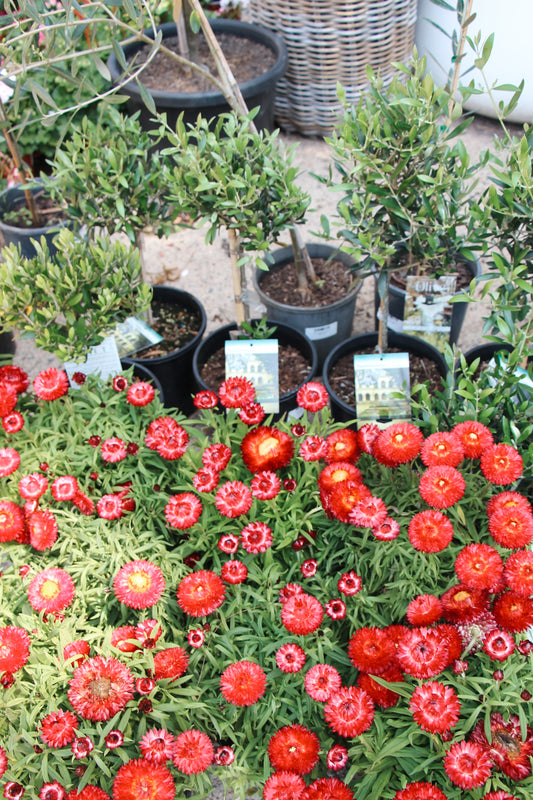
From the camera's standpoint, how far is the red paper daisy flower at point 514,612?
1143mm

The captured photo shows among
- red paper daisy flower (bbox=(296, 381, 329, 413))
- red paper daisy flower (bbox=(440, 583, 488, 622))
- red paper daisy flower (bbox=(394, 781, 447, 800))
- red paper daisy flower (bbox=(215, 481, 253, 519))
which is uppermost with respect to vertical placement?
red paper daisy flower (bbox=(296, 381, 329, 413))

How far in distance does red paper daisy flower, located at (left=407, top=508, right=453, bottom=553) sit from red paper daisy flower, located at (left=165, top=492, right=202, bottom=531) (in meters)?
0.46

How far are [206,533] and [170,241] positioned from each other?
6.52 feet

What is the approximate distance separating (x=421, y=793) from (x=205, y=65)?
3.01 meters

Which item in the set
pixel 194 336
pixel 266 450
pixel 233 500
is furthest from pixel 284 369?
pixel 233 500

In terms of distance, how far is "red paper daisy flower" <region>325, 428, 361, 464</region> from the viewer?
57.6 inches

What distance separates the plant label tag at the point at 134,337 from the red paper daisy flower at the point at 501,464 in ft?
3.93

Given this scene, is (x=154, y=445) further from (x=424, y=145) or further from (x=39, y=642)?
(x=424, y=145)

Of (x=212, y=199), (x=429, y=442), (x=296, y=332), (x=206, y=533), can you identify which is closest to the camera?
(x=429, y=442)


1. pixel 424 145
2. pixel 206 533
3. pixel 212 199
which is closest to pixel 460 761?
pixel 206 533

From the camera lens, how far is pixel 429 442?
4.50 feet

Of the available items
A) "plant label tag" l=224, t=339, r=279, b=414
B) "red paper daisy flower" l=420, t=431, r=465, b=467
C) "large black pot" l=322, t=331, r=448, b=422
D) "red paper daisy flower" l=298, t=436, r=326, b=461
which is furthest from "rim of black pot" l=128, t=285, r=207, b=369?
"red paper daisy flower" l=420, t=431, r=465, b=467

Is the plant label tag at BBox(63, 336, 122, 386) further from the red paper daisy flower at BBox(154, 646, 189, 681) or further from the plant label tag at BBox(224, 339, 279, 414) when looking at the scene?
the red paper daisy flower at BBox(154, 646, 189, 681)

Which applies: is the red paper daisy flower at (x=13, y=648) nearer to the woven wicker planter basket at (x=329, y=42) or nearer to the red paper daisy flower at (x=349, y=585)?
the red paper daisy flower at (x=349, y=585)
